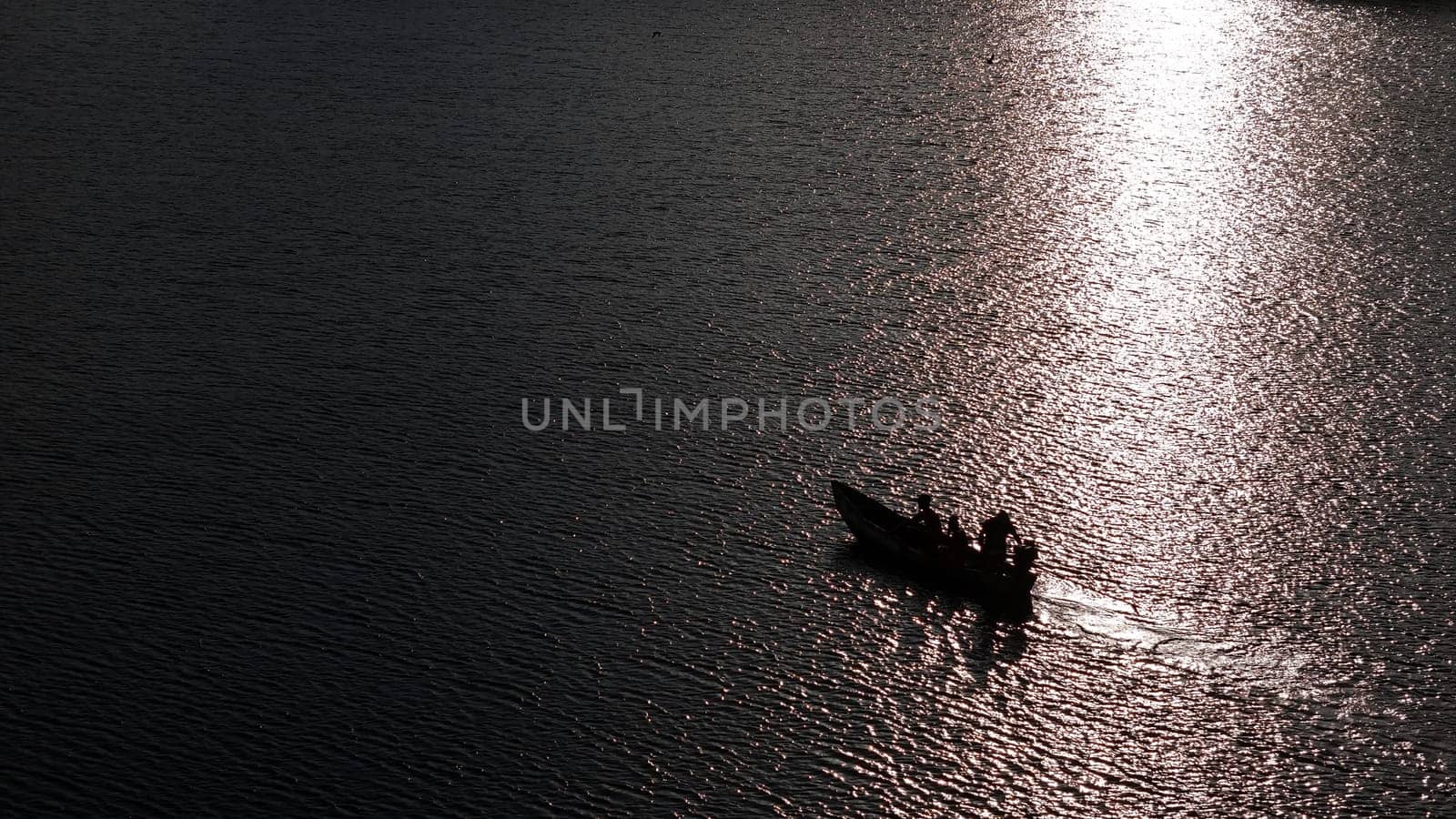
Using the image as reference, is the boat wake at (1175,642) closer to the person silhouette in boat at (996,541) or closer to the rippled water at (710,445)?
the rippled water at (710,445)

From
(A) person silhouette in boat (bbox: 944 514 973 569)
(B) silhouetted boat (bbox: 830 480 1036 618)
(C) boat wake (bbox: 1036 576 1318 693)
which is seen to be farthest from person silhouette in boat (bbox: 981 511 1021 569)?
(C) boat wake (bbox: 1036 576 1318 693)

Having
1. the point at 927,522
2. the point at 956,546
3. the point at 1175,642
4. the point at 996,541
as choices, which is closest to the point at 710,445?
the point at 927,522

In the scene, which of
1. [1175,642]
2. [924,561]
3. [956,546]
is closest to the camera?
[1175,642]

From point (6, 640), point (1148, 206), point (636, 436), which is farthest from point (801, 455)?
point (1148, 206)

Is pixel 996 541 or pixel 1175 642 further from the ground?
pixel 996 541

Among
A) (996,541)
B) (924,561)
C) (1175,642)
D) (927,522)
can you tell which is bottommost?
(1175,642)

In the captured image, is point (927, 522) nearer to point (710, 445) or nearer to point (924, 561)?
point (924, 561)

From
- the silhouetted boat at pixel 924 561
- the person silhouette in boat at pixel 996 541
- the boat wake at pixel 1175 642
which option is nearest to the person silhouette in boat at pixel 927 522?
the silhouetted boat at pixel 924 561
